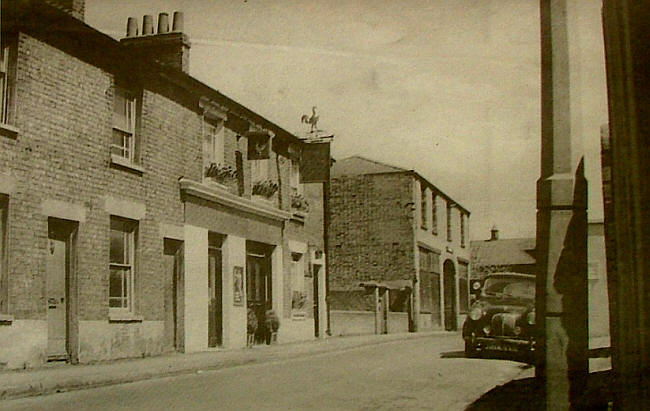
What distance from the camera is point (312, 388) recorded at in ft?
31.3

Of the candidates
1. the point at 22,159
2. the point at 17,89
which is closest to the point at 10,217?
the point at 22,159

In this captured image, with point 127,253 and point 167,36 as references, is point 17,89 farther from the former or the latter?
point 167,36

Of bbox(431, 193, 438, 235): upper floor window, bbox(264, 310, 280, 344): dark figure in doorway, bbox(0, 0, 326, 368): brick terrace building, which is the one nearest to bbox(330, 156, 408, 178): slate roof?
bbox(431, 193, 438, 235): upper floor window

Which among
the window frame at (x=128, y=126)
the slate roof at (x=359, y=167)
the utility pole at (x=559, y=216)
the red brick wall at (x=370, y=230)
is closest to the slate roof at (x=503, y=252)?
the red brick wall at (x=370, y=230)

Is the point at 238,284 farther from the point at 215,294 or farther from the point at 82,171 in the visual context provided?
the point at 82,171

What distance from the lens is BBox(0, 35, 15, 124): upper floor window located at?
11.2 metres

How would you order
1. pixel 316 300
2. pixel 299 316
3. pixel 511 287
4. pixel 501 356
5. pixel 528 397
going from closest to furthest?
pixel 528 397
pixel 501 356
pixel 511 287
pixel 299 316
pixel 316 300

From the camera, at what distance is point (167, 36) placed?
16.7m

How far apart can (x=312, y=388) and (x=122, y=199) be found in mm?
6070

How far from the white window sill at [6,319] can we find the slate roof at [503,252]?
3228 centimetres

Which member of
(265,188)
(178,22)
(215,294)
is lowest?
(215,294)

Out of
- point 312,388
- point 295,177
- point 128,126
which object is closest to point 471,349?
point 312,388

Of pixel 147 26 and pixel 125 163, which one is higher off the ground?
pixel 147 26

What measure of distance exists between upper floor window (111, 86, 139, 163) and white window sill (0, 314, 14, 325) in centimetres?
380
